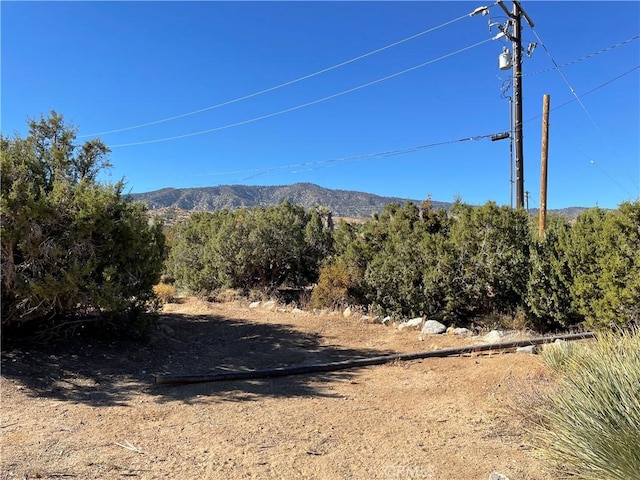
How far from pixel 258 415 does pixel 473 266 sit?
275 inches

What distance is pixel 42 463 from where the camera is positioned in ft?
11.9

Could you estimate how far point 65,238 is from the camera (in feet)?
20.7

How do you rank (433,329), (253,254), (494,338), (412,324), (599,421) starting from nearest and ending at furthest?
(599,421)
(494,338)
(433,329)
(412,324)
(253,254)

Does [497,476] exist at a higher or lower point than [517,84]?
lower

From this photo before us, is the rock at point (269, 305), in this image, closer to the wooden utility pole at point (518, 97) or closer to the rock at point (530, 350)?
the rock at point (530, 350)

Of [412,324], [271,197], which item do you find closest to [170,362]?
[412,324]

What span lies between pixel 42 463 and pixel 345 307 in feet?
27.7

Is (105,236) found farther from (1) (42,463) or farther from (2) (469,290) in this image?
(2) (469,290)

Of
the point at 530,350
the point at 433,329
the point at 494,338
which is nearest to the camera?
the point at 530,350

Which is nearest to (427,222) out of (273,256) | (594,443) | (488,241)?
(488,241)

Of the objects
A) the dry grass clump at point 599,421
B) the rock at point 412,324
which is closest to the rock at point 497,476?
the dry grass clump at point 599,421

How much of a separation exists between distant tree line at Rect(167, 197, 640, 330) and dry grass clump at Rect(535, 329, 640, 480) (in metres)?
4.92

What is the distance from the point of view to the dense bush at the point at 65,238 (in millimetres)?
6027

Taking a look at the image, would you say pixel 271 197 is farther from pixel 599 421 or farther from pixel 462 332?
pixel 599 421
